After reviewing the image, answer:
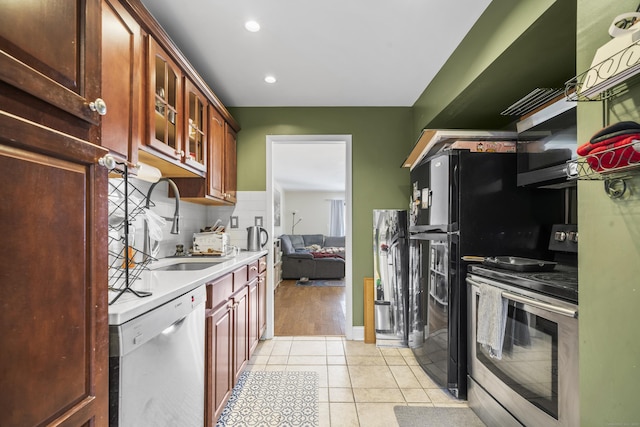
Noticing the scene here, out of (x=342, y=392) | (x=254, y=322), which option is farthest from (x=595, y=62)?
(x=254, y=322)

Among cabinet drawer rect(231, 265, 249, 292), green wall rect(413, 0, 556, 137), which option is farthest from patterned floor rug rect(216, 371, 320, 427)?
green wall rect(413, 0, 556, 137)

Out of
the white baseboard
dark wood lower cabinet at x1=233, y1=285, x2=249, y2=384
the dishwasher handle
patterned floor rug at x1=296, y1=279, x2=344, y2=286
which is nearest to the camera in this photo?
the dishwasher handle

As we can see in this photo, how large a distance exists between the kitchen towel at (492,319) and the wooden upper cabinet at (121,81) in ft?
6.56

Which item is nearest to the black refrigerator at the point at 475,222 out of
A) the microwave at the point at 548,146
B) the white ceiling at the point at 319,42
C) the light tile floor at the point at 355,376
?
the microwave at the point at 548,146

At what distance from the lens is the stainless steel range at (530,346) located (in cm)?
128

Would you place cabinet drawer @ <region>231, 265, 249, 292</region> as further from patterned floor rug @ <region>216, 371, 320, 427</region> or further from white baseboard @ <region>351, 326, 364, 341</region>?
white baseboard @ <region>351, 326, 364, 341</region>

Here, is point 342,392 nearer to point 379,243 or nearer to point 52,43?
point 379,243

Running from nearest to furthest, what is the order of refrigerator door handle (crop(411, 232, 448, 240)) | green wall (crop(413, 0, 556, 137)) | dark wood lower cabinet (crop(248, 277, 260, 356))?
green wall (crop(413, 0, 556, 137)), refrigerator door handle (crop(411, 232, 448, 240)), dark wood lower cabinet (crop(248, 277, 260, 356))

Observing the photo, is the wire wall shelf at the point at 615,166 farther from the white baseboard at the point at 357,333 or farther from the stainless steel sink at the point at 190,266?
the white baseboard at the point at 357,333

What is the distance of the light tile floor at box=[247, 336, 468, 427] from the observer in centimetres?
195

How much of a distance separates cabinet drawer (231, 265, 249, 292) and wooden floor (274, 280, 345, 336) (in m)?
1.26

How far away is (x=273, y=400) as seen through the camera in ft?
6.74

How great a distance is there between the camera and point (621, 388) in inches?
36.0

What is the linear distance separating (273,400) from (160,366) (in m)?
1.22
